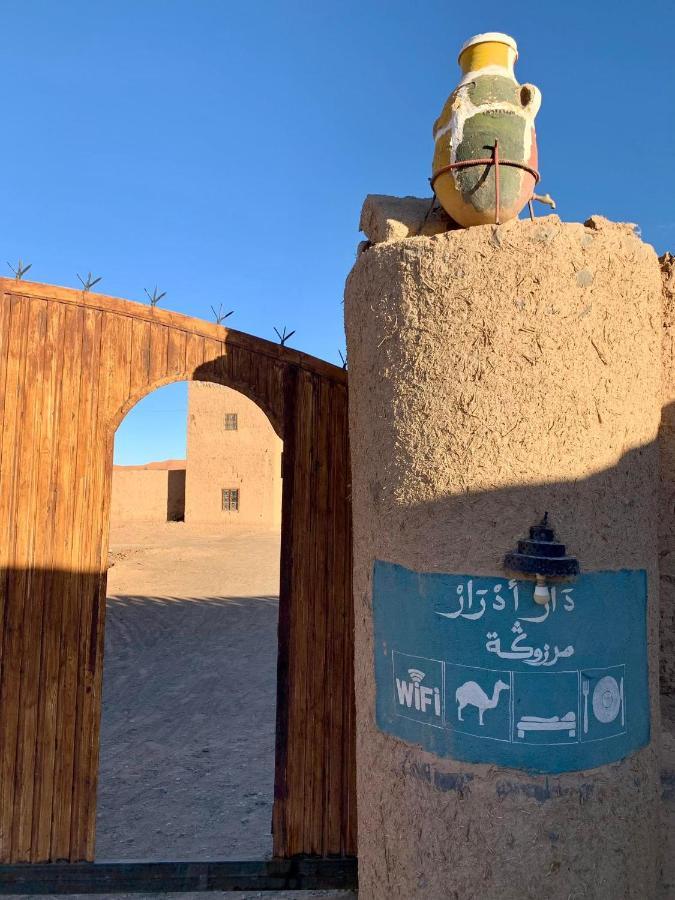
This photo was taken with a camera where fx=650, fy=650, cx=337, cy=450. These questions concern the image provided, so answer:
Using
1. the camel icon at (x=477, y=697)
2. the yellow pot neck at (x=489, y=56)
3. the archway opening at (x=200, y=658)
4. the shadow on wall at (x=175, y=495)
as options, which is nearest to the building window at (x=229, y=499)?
the archway opening at (x=200, y=658)

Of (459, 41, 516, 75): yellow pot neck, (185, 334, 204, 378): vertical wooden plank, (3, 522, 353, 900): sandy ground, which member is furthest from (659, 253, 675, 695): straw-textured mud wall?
(185, 334, 204, 378): vertical wooden plank

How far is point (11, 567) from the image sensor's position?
3875mm

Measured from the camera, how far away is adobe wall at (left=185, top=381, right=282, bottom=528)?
2256 cm

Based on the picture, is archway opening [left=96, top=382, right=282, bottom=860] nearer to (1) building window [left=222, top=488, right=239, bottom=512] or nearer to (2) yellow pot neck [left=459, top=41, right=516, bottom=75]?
(1) building window [left=222, top=488, right=239, bottom=512]

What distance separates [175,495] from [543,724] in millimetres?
23167

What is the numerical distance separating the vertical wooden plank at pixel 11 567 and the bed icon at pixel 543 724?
2879 millimetres

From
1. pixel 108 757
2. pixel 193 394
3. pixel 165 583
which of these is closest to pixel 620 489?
pixel 108 757

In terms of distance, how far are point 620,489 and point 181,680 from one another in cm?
749

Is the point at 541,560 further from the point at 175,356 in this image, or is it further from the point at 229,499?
the point at 229,499

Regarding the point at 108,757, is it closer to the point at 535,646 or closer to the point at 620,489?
the point at 535,646

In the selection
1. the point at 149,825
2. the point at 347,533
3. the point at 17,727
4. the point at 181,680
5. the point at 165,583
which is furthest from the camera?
the point at 165,583

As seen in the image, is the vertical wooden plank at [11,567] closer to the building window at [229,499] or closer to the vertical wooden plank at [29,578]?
the vertical wooden plank at [29,578]

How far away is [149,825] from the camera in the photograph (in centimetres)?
521

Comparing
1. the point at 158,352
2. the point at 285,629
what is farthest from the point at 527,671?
the point at 158,352
